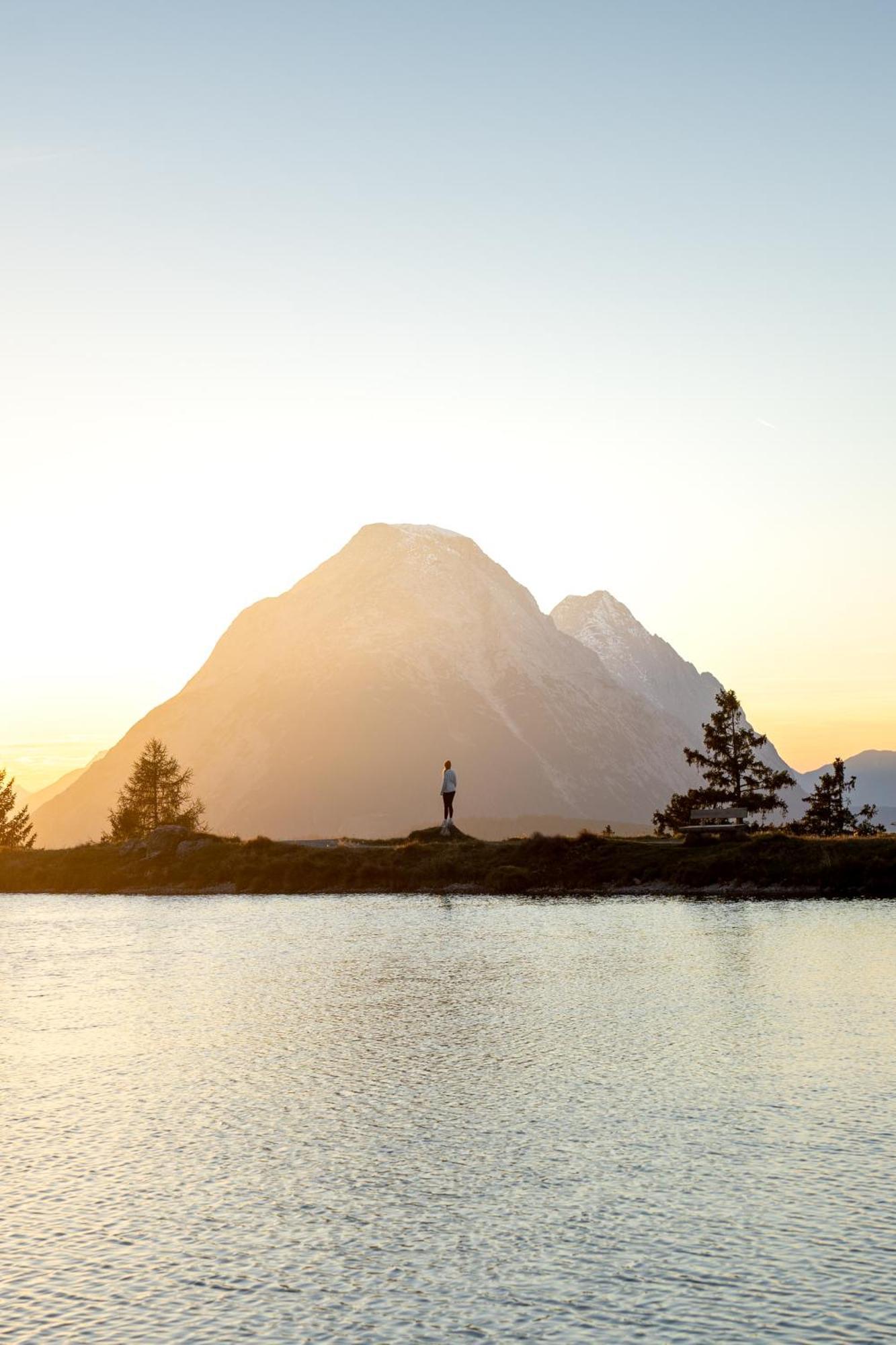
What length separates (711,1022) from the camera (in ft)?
84.3

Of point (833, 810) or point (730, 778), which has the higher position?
point (730, 778)

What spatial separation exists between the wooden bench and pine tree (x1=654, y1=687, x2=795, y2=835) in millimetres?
21314

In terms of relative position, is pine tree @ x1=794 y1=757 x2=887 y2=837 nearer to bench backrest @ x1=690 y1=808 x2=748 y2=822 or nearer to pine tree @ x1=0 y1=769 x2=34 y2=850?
bench backrest @ x1=690 y1=808 x2=748 y2=822

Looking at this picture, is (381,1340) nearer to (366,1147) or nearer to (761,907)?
(366,1147)

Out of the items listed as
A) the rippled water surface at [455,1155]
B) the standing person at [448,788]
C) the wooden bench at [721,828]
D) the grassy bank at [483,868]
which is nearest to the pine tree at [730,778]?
the wooden bench at [721,828]

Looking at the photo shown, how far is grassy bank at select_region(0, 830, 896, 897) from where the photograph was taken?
213ft

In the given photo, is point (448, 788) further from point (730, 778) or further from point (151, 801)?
point (151, 801)

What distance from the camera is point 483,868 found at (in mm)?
71438

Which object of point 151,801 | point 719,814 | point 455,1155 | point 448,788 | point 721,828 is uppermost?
point 151,801

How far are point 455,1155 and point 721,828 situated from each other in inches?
2406

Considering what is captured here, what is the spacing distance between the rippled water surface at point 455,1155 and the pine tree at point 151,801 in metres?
91.4

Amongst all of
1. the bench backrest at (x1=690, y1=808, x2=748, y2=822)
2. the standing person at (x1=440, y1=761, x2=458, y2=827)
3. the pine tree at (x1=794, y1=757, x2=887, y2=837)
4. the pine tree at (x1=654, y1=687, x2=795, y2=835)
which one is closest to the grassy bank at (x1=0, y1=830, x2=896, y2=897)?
the standing person at (x1=440, y1=761, x2=458, y2=827)

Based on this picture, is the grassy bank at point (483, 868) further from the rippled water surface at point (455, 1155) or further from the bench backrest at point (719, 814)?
the rippled water surface at point (455, 1155)

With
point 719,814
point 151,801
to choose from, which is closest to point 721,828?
point 719,814
